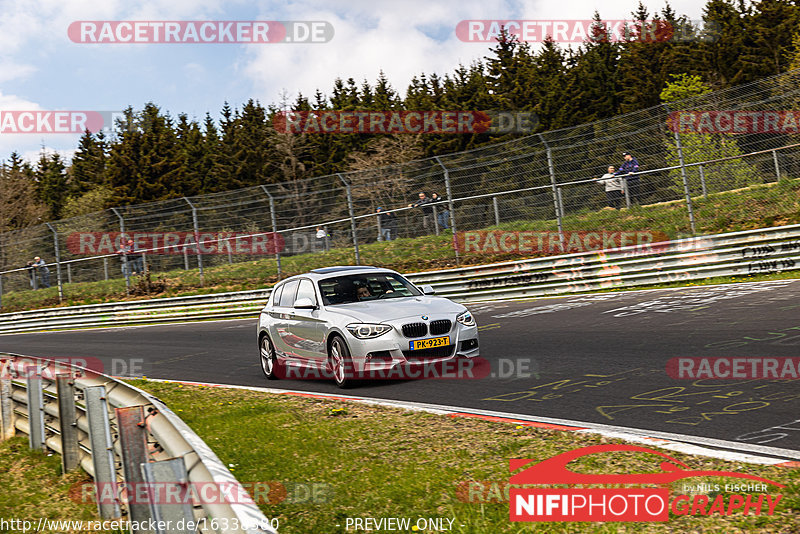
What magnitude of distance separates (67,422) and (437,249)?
1536 cm

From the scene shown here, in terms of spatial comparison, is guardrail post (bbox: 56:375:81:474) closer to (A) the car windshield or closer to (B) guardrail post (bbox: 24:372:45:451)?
(B) guardrail post (bbox: 24:372:45:451)

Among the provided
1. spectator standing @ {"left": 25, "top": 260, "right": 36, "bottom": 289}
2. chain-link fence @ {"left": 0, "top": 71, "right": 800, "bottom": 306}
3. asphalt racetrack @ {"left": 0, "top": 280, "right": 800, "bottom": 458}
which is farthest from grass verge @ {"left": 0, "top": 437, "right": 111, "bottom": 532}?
spectator standing @ {"left": 25, "top": 260, "right": 36, "bottom": 289}

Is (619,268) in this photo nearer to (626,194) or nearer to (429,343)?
(626,194)

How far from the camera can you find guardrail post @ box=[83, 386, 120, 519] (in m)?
5.44

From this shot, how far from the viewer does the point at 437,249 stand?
845 inches

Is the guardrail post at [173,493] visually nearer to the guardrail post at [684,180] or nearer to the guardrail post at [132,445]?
the guardrail post at [132,445]

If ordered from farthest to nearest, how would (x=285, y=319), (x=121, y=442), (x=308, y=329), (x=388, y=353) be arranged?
(x=285, y=319), (x=308, y=329), (x=388, y=353), (x=121, y=442)

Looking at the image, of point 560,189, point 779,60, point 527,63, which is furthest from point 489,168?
point 527,63

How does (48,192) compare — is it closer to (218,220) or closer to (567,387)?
(218,220)

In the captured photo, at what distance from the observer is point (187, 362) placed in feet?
47.6

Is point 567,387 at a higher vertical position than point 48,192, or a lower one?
lower

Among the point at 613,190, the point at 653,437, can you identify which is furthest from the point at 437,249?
the point at 653,437

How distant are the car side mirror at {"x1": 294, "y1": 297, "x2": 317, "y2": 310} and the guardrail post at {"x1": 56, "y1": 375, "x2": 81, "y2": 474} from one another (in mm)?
4312

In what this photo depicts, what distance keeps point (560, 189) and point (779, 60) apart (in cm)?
4330
